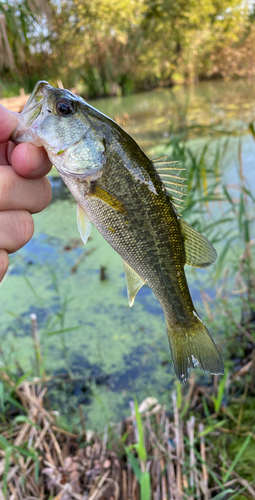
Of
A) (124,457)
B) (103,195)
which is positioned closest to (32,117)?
(103,195)

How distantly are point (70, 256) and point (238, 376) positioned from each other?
2532 millimetres

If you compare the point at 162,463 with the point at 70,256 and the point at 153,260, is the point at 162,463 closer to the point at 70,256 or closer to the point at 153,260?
the point at 153,260

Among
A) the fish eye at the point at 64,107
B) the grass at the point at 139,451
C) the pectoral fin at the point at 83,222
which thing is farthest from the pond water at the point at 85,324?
the fish eye at the point at 64,107

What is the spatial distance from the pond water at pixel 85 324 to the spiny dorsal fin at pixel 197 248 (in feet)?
4.27

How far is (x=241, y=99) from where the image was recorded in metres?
11.1

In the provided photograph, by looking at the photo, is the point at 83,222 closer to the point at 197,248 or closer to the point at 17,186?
the point at 17,186

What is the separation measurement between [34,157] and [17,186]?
0.45ft

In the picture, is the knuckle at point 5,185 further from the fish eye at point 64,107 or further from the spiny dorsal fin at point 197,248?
the spiny dorsal fin at point 197,248

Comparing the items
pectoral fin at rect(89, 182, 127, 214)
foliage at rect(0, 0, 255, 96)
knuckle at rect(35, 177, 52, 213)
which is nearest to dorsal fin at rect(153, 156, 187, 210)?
pectoral fin at rect(89, 182, 127, 214)

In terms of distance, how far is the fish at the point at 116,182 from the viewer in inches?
35.9

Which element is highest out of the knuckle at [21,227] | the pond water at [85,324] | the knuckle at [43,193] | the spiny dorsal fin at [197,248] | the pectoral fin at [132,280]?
the knuckle at [43,193]

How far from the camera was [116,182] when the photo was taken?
3.02 ft

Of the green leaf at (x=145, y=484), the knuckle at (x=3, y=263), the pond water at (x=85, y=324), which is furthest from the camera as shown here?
the pond water at (x=85, y=324)

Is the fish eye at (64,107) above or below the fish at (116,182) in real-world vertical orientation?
above
